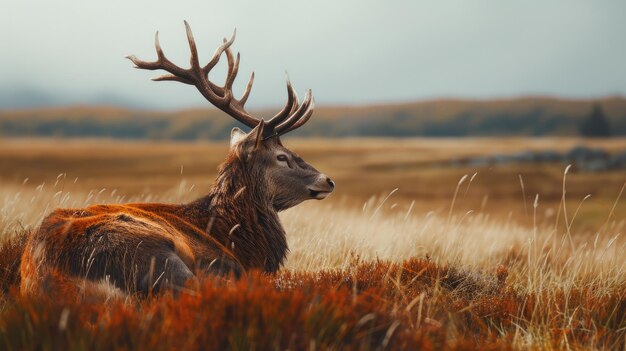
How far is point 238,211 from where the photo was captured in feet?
19.4

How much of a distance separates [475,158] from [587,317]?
3255 inches

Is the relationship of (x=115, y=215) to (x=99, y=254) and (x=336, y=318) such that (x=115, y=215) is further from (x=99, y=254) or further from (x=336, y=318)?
(x=336, y=318)

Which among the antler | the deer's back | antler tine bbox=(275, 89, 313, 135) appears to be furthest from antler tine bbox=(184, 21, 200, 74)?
the deer's back

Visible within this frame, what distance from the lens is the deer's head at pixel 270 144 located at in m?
6.10

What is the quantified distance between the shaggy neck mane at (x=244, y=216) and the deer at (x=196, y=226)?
0.01 meters

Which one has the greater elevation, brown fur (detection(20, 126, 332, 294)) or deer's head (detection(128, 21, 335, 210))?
deer's head (detection(128, 21, 335, 210))

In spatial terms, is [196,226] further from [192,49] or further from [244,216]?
[192,49]

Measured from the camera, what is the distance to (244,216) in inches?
233

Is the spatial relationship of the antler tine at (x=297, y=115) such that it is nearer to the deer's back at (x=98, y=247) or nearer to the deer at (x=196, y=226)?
the deer at (x=196, y=226)

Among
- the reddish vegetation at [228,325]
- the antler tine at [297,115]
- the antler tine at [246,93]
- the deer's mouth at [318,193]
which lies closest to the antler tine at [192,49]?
the antler tine at [246,93]

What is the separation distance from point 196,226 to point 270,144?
4.14 ft

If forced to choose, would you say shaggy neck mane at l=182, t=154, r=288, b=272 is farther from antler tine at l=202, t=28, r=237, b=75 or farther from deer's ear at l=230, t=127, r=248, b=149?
antler tine at l=202, t=28, r=237, b=75

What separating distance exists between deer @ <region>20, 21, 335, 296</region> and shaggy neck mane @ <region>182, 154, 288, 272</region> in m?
0.01

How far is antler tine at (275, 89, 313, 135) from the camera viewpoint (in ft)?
20.7
